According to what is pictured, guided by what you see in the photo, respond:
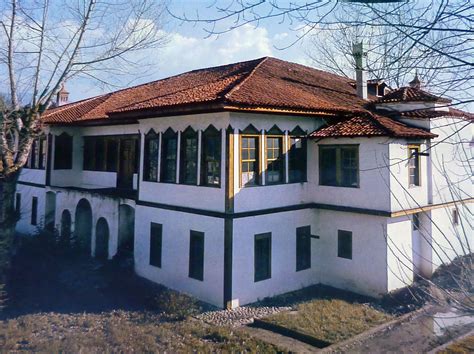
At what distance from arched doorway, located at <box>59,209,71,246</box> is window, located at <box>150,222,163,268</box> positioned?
176 inches

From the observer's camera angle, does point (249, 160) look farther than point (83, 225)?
No

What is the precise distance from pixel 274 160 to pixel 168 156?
10.6 feet

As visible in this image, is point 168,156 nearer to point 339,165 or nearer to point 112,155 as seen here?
point 112,155

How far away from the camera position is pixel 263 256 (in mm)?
10906

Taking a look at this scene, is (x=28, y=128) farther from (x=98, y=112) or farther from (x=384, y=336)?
(x=384, y=336)

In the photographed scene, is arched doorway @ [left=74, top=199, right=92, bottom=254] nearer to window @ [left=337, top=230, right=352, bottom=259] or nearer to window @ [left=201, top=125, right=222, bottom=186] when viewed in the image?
window @ [left=201, top=125, right=222, bottom=186]

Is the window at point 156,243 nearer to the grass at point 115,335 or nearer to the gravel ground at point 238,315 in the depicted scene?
the grass at point 115,335

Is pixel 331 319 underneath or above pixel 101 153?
underneath

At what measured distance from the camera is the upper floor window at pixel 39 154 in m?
18.4

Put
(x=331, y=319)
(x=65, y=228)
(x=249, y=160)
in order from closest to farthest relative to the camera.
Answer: (x=331, y=319) < (x=249, y=160) < (x=65, y=228)

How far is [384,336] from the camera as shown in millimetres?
8719

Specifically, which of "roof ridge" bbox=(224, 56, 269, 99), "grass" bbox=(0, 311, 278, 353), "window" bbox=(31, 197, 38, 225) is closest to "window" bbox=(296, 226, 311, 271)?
"grass" bbox=(0, 311, 278, 353)

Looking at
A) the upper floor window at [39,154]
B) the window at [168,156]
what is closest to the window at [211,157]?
the window at [168,156]

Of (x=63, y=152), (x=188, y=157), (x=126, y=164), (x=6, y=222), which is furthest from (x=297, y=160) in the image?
(x=63, y=152)
